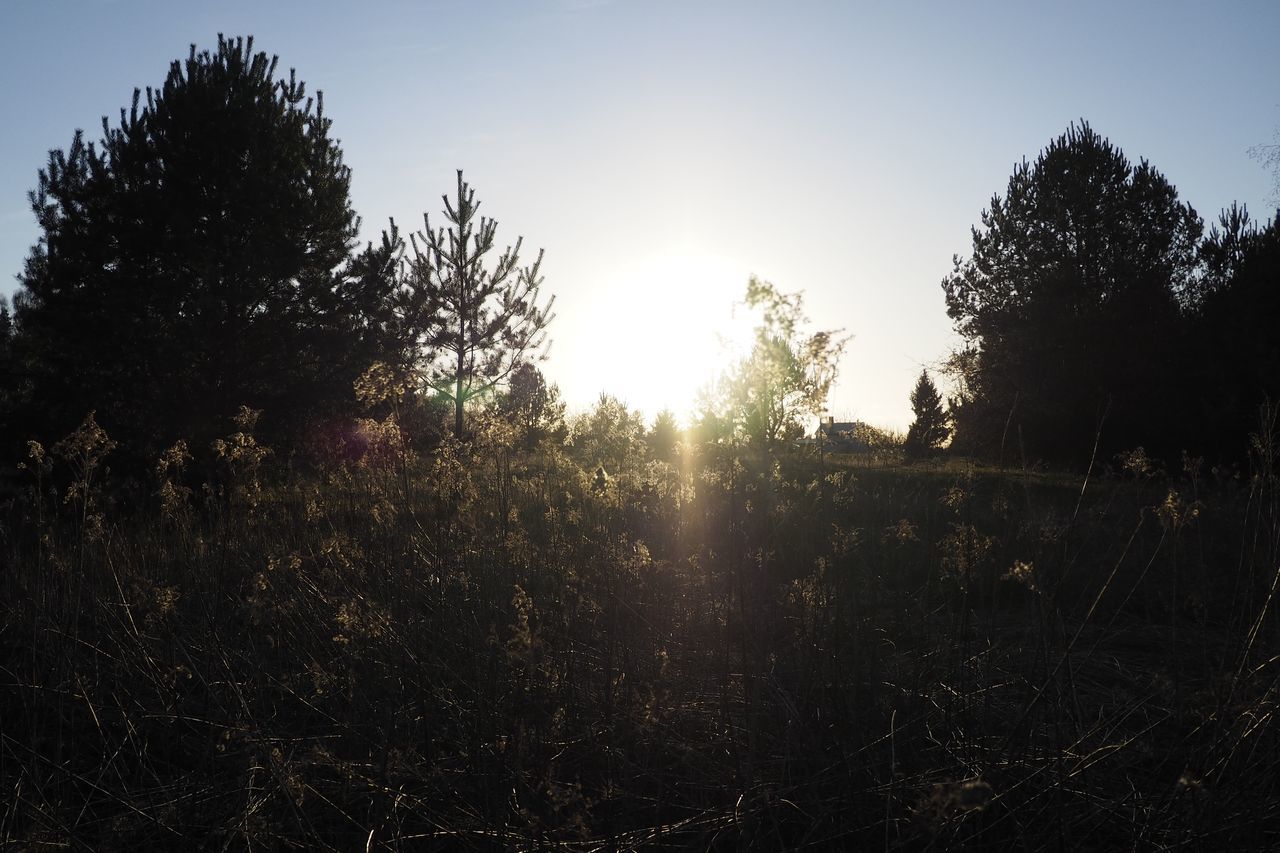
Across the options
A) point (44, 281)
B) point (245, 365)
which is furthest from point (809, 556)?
point (44, 281)

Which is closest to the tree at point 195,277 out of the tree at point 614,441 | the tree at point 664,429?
the tree at point 614,441

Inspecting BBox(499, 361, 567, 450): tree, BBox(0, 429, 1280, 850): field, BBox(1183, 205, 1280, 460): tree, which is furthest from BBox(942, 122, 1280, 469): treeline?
BBox(0, 429, 1280, 850): field

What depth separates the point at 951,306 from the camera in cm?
2158

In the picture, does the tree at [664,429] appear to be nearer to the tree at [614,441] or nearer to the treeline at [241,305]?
the treeline at [241,305]

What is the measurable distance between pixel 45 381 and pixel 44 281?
1503mm

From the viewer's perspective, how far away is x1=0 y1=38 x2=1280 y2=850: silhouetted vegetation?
8.14ft

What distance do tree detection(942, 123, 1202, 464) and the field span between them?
14.4m

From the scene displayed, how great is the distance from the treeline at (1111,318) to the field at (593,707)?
14.1 meters

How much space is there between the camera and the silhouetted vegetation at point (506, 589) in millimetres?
2482

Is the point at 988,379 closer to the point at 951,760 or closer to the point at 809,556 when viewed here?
the point at 809,556

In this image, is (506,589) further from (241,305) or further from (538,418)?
(241,305)

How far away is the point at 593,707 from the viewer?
327 centimetres

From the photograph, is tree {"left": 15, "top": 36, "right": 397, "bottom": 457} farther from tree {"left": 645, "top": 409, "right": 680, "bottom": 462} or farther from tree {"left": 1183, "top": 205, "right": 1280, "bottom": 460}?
tree {"left": 1183, "top": 205, "right": 1280, "bottom": 460}

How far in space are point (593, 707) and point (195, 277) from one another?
10576mm
